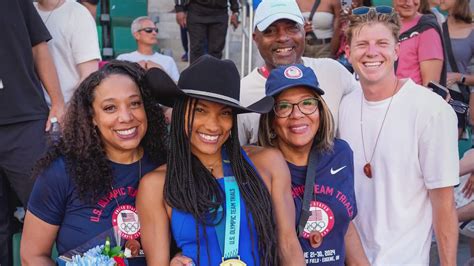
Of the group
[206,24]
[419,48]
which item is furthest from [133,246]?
[206,24]

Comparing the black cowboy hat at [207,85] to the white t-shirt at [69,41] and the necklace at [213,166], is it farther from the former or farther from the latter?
the white t-shirt at [69,41]

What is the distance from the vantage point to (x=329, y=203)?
262 cm

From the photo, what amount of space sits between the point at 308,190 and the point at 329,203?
0.36 ft

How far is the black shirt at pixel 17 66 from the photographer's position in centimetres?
332

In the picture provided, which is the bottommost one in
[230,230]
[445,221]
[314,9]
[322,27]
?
[445,221]

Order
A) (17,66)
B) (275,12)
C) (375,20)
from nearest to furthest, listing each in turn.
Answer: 1. (375,20)
2. (275,12)
3. (17,66)

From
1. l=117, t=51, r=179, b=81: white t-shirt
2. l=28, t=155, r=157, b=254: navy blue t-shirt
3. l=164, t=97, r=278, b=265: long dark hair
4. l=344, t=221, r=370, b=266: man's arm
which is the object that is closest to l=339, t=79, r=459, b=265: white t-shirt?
l=344, t=221, r=370, b=266: man's arm

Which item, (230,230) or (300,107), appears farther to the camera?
(300,107)

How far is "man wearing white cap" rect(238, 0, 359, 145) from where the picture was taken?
3.15 m

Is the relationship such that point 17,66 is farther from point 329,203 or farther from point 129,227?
point 329,203

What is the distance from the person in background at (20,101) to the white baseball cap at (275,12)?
1.24 meters

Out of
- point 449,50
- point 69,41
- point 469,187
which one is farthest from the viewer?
point 449,50

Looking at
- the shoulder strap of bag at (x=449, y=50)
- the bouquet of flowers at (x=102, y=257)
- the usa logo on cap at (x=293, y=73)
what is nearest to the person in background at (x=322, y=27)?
the shoulder strap of bag at (x=449, y=50)

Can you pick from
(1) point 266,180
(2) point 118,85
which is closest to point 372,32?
(1) point 266,180
